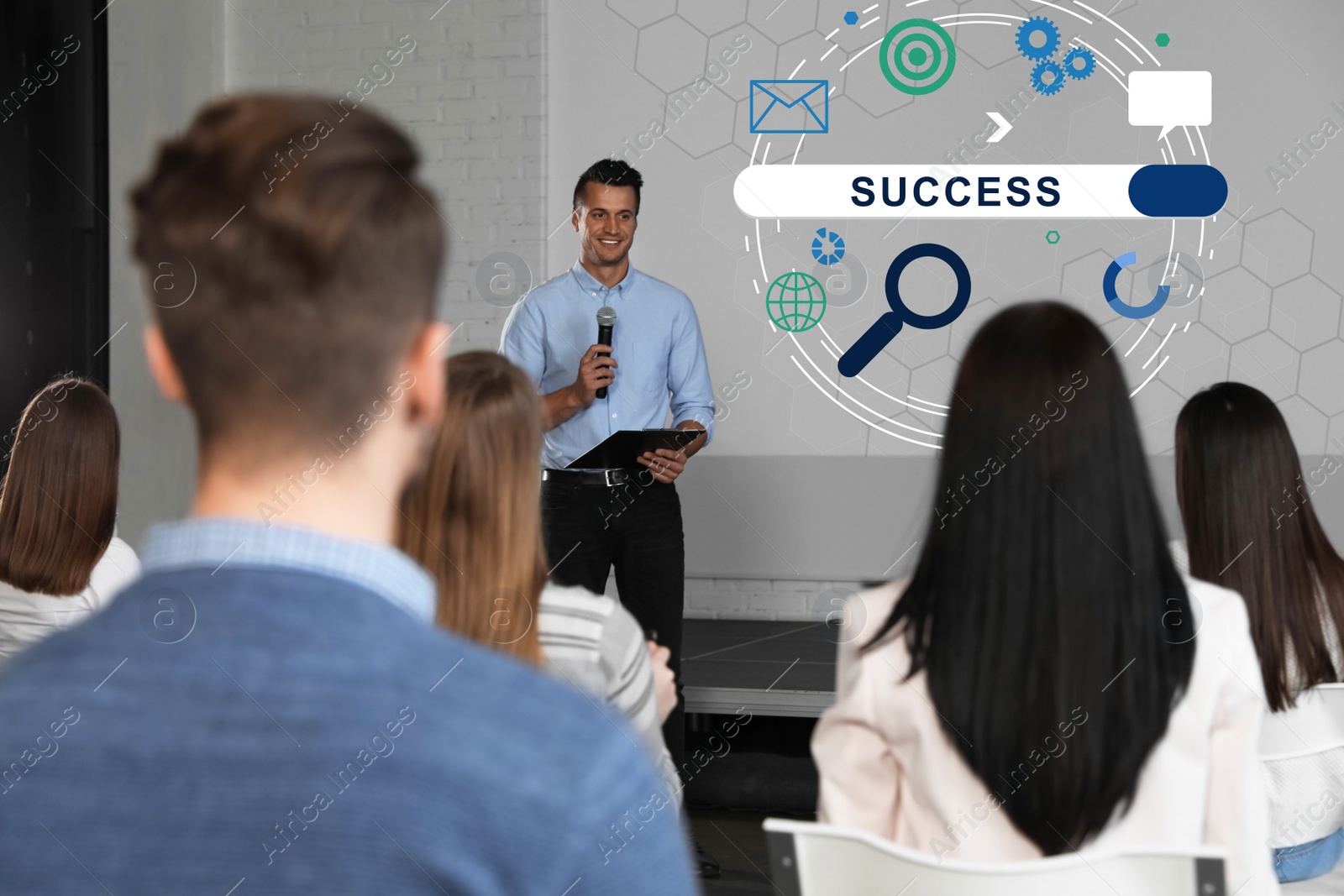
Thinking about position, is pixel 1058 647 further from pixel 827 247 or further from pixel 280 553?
pixel 827 247

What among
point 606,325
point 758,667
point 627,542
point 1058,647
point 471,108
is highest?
point 471,108

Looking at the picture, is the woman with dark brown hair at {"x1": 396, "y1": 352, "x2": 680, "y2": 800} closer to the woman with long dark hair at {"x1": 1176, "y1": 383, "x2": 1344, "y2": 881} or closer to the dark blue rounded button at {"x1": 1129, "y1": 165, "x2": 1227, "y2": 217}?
the woman with long dark hair at {"x1": 1176, "y1": 383, "x2": 1344, "y2": 881}

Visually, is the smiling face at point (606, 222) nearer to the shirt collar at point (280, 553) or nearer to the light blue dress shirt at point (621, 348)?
the light blue dress shirt at point (621, 348)

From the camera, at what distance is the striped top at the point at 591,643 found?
1355 millimetres

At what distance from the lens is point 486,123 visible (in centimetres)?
436

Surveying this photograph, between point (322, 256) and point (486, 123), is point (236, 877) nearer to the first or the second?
point (322, 256)

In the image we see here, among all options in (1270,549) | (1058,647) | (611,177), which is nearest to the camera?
(1058,647)

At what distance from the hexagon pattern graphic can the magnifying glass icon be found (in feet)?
0.11
